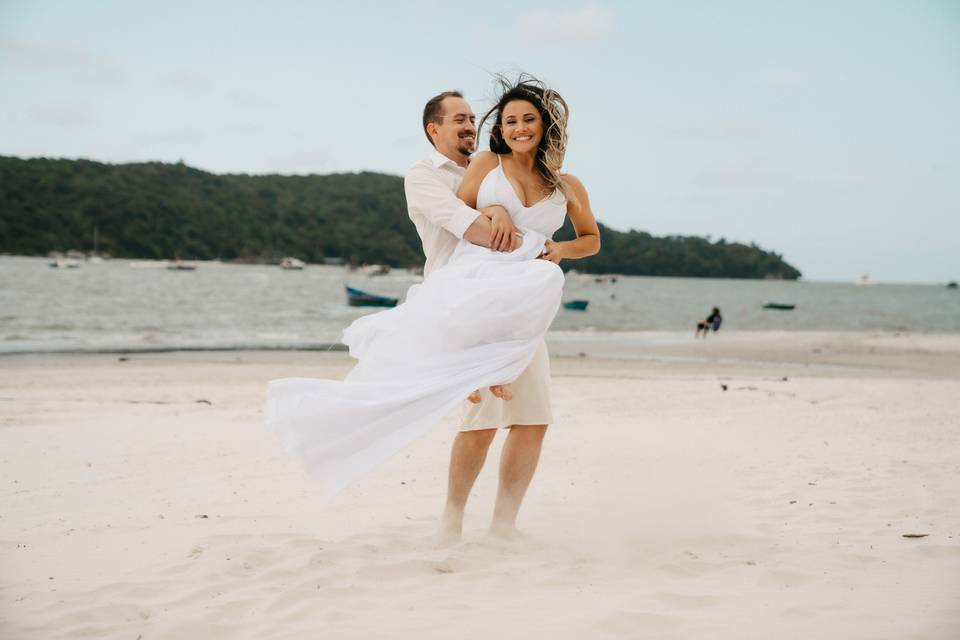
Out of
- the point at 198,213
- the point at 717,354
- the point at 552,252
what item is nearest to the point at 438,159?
the point at 552,252

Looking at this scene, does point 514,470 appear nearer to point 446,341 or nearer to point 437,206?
point 446,341

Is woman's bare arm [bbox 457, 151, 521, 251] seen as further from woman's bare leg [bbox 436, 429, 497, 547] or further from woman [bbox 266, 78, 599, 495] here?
woman's bare leg [bbox 436, 429, 497, 547]

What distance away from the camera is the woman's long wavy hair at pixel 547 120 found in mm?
4000

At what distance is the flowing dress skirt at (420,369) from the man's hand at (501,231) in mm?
59

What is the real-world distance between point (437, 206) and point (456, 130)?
43cm

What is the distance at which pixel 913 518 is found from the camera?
189 inches

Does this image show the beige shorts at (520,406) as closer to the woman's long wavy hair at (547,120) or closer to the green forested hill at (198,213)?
the woman's long wavy hair at (547,120)

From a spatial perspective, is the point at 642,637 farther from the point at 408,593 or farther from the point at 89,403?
the point at 89,403

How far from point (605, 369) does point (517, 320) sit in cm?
1368

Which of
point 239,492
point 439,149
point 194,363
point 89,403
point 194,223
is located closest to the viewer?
point 439,149

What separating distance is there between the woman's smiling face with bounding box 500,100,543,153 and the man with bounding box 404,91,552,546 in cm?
22

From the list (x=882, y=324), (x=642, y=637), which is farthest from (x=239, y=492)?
(x=882, y=324)

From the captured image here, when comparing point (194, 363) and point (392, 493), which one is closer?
point (392, 493)

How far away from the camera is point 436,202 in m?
3.91
